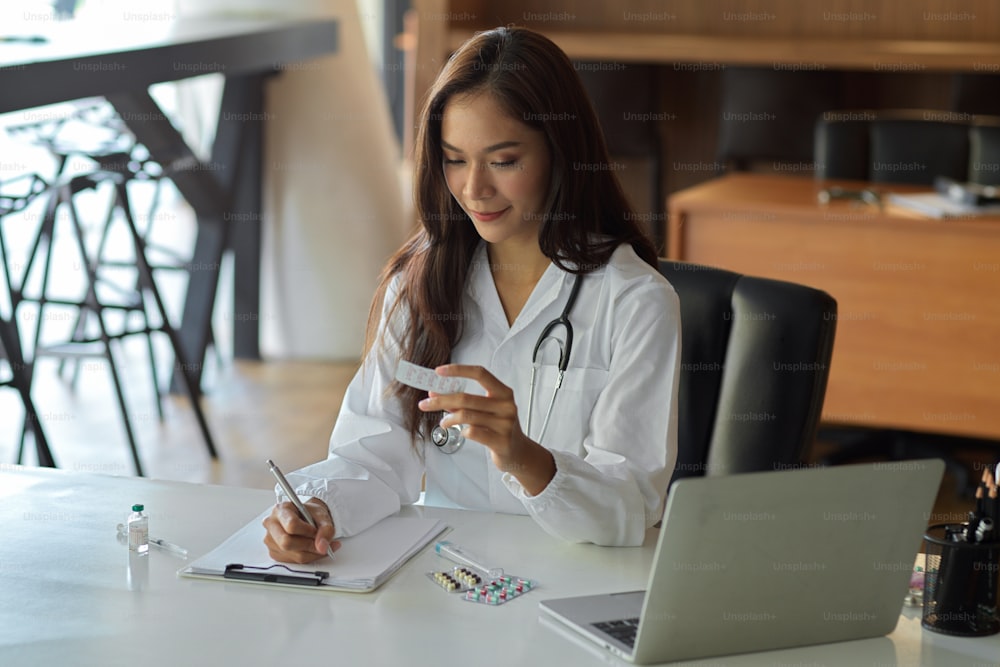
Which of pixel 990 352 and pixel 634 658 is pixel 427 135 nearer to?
pixel 634 658

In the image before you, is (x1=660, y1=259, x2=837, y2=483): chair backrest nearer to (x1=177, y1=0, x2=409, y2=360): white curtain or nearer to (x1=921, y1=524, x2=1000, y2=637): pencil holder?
(x1=921, y1=524, x2=1000, y2=637): pencil holder

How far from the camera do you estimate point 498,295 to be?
5.56 ft

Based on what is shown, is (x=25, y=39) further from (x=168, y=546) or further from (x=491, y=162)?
(x=168, y=546)

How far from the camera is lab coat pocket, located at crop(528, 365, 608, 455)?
1.60m

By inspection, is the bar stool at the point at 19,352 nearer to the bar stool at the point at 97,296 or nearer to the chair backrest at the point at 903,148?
the bar stool at the point at 97,296

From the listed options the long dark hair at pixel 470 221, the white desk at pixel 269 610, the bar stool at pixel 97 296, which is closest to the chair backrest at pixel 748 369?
the long dark hair at pixel 470 221

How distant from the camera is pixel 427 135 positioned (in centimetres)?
163

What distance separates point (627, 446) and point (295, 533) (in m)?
0.42

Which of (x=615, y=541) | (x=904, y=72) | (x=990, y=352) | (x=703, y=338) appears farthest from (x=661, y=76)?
(x=615, y=541)

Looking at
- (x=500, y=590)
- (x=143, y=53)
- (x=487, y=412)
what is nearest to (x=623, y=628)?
(x=500, y=590)

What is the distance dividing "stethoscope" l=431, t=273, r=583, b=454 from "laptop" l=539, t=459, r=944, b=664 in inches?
18.4

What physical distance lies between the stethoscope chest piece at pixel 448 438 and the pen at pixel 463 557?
25 cm

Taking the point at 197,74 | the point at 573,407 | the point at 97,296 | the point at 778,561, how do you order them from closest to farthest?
the point at 778,561, the point at 573,407, the point at 97,296, the point at 197,74

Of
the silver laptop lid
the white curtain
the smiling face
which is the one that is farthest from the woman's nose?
the white curtain
